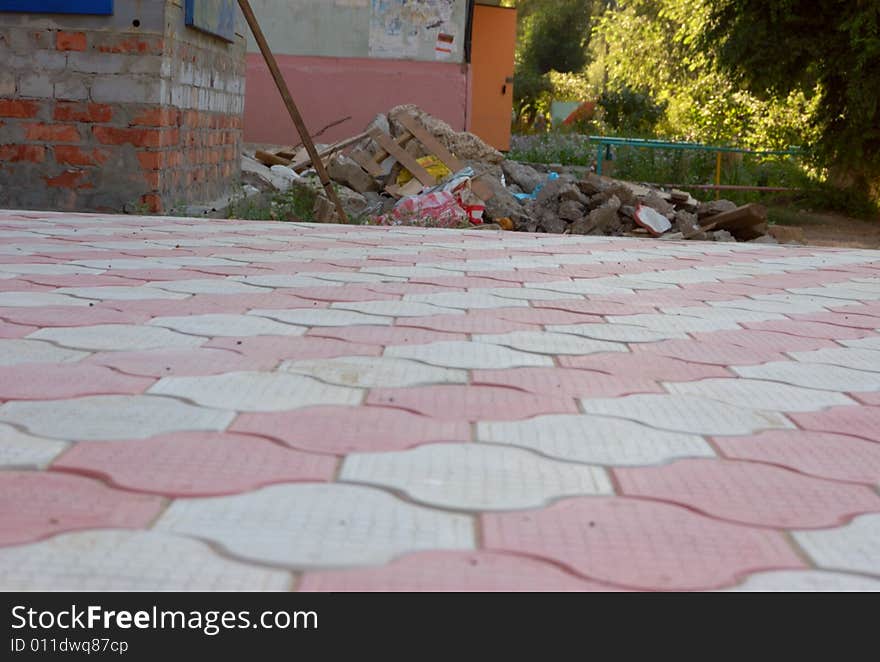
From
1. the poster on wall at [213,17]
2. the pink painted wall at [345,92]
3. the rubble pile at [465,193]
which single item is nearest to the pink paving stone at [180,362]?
the poster on wall at [213,17]

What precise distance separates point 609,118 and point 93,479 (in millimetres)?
26373

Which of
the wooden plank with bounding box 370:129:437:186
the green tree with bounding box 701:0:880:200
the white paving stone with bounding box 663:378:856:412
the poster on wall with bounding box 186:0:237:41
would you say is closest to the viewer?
the white paving stone with bounding box 663:378:856:412

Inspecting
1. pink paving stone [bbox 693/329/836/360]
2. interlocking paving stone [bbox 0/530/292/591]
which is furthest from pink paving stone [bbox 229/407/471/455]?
pink paving stone [bbox 693/329/836/360]

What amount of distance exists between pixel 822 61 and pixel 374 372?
40.9 feet

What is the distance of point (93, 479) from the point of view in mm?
1541

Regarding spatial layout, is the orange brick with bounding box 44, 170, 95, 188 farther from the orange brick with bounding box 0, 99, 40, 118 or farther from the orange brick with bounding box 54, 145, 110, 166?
the orange brick with bounding box 0, 99, 40, 118

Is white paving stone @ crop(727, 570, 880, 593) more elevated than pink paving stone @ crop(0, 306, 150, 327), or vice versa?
white paving stone @ crop(727, 570, 880, 593)

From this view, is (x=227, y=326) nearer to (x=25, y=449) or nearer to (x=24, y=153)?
(x=25, y=449)

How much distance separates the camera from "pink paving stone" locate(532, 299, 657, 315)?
3320 millimetres

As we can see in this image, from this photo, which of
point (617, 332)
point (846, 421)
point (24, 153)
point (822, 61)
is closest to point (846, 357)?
point (617, 332)

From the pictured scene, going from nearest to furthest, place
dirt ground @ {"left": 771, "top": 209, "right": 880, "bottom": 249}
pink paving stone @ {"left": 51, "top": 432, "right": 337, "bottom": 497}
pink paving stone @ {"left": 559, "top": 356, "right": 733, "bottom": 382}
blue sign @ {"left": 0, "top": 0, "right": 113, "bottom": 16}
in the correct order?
pink paving stone @ {"left": 51, "top": 432, "right": 337, "bottom": 497}
pink paving stone @ {"left": 559, "top": 356, "right": 733, "bottom": 382}
blue sign @ {"left": 0, "top": 0, "right": 113, "bottom": 16}
dirt ground @ {"left": 771, "top": 209, "right": 880, "bottom": 249}

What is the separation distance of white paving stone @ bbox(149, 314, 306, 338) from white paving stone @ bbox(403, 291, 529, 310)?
1.99 feet

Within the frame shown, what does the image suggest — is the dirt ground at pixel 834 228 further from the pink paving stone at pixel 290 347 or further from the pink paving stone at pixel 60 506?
the pink paving stone at pixel 60 506
